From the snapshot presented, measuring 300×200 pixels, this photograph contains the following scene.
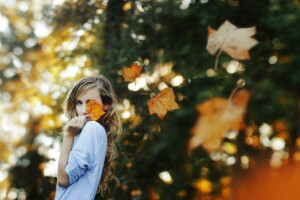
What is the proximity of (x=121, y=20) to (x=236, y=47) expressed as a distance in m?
2.49

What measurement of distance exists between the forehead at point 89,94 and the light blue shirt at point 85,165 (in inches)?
12.6

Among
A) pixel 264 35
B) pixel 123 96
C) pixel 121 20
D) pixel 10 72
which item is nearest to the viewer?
pixel 123 96

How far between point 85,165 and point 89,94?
0.51 metres

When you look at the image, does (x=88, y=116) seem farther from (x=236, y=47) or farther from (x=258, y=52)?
(x=258, y=52)

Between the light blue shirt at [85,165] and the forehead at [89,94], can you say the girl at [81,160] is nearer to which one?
the light blue shirt at [85,165]

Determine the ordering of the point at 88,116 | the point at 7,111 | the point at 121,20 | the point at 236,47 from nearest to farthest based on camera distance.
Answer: the point at 88,116
the point at 236,47
the point at 121,20
the point at 7,111

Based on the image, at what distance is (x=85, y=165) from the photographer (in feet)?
6.15

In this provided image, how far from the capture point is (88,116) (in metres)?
2.14

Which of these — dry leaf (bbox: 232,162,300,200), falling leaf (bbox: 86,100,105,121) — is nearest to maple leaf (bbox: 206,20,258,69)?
falling leaf (bbox: 86,100,105,121)

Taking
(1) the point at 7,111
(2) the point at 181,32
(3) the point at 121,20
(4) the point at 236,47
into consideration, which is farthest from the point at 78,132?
(1) the point at 7,111

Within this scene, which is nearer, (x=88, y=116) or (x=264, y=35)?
(x=88, y=116)

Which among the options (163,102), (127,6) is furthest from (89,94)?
(127,6)

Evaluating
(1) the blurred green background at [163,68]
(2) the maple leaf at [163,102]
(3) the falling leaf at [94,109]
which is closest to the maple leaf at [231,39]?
(2) the maple leaf at [163,102]

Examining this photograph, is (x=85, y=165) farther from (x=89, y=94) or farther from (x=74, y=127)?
(x=89, y=94)
